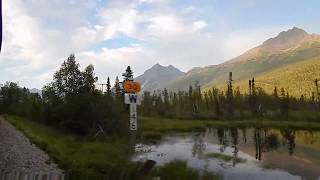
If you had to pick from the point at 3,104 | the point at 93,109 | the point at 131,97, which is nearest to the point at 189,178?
the point at 131,97

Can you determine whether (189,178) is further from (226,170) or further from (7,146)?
(7,146)

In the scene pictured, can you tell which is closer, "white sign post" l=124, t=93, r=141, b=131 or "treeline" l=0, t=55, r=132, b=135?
"white sign post" l=124, t=93, r=141, b=131

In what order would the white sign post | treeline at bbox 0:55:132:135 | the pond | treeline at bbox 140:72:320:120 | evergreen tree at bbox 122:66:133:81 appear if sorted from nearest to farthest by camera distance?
the white sign post, the pond, treeline at bbox 0:55:132:135, evergreen tree at bbox 122:66:133:81, treeline at bbox 140:72:320:120

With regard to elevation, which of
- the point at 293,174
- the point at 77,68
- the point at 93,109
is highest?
the point at 77,68

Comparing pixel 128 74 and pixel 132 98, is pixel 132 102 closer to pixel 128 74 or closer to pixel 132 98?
pixel 132 98

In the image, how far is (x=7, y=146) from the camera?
29422 mm

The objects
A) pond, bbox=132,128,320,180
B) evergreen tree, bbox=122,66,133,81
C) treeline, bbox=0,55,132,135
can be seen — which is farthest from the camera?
evergreen tree, bbox=122,66,133,81

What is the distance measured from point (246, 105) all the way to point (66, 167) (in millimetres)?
118398

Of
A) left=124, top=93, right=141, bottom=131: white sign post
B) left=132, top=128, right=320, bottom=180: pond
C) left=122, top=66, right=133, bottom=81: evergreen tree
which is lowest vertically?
left=132, top=128, right=320, bottom=180: pond

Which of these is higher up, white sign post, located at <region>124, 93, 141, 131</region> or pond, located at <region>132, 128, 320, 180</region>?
white sign post, located at <region>124, 93, 141, 131</region>

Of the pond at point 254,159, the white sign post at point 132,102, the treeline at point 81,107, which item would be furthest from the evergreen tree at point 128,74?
the white sign post at point 132,102

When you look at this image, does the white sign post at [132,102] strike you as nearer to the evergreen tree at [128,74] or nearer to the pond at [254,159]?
the pond at [254,159]

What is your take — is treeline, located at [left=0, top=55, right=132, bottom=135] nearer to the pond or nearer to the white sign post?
the pond

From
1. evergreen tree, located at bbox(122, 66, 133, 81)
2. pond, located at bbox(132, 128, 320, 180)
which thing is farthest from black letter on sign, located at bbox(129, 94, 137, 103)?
evergreen tree, located at bbox(122, 66, 133, 81)
